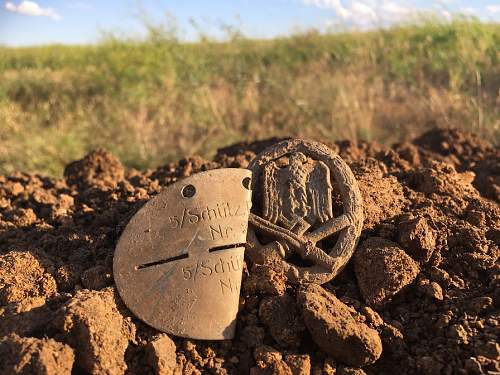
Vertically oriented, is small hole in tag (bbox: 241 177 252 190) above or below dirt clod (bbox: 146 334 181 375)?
above

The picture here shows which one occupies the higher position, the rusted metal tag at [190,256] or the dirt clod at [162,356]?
the rusted metal tag at [190,256]

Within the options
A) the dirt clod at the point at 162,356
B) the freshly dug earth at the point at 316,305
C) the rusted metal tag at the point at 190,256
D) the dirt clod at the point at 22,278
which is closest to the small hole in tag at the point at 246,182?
the rusted metal tag at the point at 190,256

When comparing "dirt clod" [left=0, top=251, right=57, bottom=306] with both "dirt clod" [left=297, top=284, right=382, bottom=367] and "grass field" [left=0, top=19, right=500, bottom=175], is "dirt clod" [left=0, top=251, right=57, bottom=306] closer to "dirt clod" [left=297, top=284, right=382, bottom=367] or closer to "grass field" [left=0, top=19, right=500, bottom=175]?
"dirt clod" [left=297, top=284, right=382, bottom=367]

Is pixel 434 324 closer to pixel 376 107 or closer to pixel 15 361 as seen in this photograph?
pixel 15 361

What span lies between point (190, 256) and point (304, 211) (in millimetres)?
539

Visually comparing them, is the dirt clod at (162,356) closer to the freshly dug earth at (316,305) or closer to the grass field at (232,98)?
the freshly dug earth at (316,305)

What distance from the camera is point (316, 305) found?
1876mm

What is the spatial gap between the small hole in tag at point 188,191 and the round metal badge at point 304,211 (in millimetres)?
279

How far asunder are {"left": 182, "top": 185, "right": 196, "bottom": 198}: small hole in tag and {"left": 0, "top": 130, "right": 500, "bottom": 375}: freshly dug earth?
0.42 m

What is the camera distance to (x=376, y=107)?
24.7 ft

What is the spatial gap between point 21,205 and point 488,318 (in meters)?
2.74

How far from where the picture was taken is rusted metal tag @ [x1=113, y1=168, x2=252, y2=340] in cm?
197

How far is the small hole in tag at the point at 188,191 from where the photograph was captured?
219cm

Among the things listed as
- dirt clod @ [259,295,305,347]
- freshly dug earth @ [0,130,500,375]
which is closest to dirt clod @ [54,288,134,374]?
freshly dug earth @ [0,130,500,375]
